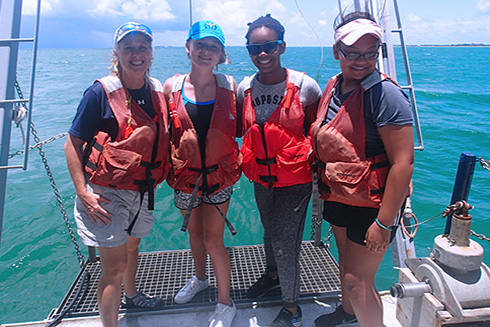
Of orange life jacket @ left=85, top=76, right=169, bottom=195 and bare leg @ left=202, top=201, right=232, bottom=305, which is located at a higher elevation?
orange life jacket @ left=85, top=76, right=169, bottom=195

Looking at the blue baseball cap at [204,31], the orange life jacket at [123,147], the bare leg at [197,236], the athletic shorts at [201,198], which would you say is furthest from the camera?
the bare leg at [197,236]

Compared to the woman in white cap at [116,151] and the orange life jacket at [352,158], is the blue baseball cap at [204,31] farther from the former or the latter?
the orange life jacket at [352,158]

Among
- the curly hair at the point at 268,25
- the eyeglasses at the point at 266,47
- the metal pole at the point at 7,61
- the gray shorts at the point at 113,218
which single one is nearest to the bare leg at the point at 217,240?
the gray shorts at the point at 113,218

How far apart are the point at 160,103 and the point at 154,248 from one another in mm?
4045

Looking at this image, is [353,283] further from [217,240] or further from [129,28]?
[129,28]

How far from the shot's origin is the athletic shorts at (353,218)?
1989 mm

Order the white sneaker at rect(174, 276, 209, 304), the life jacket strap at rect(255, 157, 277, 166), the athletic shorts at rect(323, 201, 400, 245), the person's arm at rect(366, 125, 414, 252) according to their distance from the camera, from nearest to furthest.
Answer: the person's arm at rect(366, 125, 414, 252) < the athletic shorts at rect(323, 201, 400, 245) < the life jacket strap at rect(255, 157, 277, 166) < the white sneaker at rect(174, 276, 209, 304)

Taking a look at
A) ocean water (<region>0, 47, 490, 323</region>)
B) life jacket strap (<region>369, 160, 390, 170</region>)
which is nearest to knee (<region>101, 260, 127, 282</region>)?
ocean water (<region>0, 47, 490, 323</region>)

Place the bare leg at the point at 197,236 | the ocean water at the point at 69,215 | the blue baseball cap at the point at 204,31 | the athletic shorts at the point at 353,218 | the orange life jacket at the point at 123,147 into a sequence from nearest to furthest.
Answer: the athletic shorts at the point at 353,218 → the orange life jacket at the point at 123,147 → the blue baseball cap at the point at 204,31 → the bare leg at the point at 197,236 → the ocean water at the point at 69,215

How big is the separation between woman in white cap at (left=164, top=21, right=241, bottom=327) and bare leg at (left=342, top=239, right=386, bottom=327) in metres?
0.92

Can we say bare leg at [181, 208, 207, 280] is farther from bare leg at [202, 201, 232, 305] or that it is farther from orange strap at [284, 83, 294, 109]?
orange strap at [284, 83, 294, 109]

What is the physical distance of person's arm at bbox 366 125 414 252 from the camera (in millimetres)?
1688

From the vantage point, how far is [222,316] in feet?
8.36

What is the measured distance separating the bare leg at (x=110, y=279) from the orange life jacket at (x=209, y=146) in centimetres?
59
